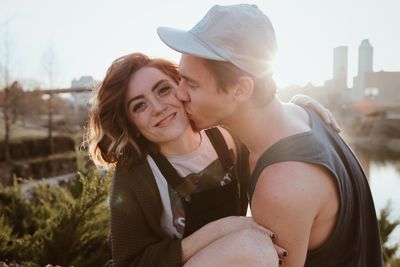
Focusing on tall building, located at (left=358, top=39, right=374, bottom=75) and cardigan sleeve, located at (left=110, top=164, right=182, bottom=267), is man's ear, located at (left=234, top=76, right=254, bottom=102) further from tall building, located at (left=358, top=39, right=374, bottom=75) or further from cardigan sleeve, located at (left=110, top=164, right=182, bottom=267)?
tall building, located at (left=358, top=39, right=374, bottom=75)

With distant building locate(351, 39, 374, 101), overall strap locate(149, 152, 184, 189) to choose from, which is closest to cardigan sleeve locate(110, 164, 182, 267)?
overall strap locate(149, 152, 184, 189)

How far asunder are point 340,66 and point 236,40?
211 feet

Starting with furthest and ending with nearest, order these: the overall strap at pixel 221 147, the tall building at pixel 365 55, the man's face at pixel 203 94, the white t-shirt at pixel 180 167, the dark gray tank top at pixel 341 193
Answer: the tall building at pixel 365 55 → the overall strap at pixel 221 147 → the white t-shirt at pixel 180 167 → the man's face at pixel 203 94 → the dark gray tank top at pixel 341 193

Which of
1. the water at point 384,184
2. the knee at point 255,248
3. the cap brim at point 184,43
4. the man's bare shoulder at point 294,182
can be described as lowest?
the water at point 384,184

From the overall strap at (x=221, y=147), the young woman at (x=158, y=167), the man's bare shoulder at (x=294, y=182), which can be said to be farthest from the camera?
the overall strap at (x=221, y=147)

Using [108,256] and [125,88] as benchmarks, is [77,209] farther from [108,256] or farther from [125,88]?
[125,88]

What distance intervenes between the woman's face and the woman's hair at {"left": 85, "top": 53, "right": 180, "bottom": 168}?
47mm

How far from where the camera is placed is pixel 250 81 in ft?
6.20

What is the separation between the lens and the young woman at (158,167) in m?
2.31

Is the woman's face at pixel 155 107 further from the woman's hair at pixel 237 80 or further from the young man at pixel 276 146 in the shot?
the woman's hair at pixel 237 80

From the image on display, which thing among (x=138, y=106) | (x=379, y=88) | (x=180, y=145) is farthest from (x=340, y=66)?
(x=138, y=106)

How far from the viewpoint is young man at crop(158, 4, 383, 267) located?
167 centimetres

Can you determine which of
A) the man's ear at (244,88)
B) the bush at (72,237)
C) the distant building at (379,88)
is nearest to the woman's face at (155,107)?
the man's ear at (244,88)

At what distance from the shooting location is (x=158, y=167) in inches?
99.7
